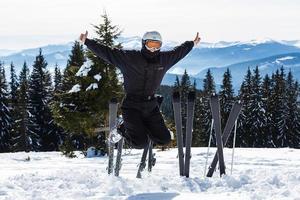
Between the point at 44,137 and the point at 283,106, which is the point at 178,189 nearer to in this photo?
the point at 44,137

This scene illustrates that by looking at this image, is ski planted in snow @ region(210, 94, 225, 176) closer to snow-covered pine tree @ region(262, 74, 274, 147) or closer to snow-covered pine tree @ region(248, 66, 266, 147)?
snow-covered pine tree @ region(248, 66, 266, 147)

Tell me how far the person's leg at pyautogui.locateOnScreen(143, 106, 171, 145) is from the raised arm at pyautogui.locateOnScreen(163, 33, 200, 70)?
0.88 meters

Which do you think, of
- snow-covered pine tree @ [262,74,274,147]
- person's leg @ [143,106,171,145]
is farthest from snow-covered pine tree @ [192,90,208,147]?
person's leg @ [143,106,171,145]

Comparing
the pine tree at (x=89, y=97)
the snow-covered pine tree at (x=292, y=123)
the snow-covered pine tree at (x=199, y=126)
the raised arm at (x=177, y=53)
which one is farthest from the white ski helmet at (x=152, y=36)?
the snow-covered pine tree at (x=292, y=123)

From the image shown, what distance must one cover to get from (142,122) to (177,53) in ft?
4.62

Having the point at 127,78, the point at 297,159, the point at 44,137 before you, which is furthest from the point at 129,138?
the point at 44,137

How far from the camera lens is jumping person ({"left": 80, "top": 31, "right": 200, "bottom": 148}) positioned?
8102mm

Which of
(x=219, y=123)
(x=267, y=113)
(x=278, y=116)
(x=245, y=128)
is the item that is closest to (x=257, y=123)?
(x=245, y=128)

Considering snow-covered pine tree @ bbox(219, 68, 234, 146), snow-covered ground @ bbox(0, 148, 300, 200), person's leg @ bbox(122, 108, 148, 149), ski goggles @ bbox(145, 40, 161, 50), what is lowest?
snow-covered ground @ bbox(0, 148, 300, 200)

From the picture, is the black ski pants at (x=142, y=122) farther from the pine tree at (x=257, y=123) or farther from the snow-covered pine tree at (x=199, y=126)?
the pine tree at (x=257, y=123)

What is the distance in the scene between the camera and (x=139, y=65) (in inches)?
318

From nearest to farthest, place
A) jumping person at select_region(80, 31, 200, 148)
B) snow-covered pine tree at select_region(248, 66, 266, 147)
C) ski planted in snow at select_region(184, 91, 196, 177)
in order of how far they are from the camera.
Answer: jumping person at select_region(80, 31, 200, 148)
ski planted in snow at select_region(184, 91, 196, 177)
snow-covered pine tree at select_region(248, 66, 266, 147)

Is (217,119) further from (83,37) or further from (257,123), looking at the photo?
(257,123)

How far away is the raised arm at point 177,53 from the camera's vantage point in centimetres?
845
